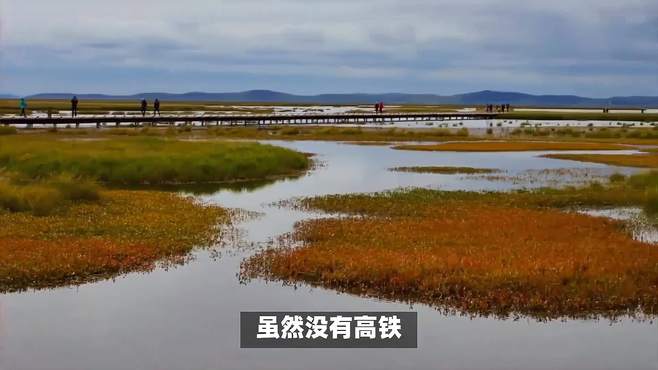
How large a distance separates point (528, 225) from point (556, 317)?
A: 26.7 feet

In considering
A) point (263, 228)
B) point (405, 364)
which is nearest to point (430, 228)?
point (263, 228)

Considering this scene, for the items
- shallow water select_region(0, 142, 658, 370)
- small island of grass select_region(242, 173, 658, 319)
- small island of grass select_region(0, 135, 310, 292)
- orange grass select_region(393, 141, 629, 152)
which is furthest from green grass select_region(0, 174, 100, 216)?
orange grass select_region(393, 141, 629, 152)

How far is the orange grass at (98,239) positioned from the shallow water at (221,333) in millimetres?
842

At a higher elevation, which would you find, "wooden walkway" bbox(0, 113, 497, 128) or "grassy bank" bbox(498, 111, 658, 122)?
"grassy bank" bbox(498, 111, 658, 122)

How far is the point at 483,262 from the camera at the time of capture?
53.1 ft

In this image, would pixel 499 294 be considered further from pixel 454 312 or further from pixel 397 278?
pixel 397 278

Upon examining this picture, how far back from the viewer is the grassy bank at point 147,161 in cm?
3341

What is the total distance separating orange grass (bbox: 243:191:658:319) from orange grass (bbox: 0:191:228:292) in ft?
8.90

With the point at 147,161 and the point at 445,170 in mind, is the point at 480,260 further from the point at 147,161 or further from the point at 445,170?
the point at 445,170

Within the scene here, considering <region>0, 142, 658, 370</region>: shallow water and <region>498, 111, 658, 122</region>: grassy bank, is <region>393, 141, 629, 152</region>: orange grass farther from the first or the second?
<region>498, 111, 658, 122</region>: grassy bank

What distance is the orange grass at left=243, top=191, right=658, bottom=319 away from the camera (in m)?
14.3

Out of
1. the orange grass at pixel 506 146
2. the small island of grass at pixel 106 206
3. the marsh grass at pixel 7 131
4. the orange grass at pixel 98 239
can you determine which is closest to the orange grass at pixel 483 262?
the orange grass at pixel 98 239

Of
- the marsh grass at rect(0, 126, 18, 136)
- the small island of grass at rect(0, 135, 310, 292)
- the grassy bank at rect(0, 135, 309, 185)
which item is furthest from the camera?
the marsh grass at rect(0, 126, 18, 136)

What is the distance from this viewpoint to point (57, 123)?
68.7 meters
